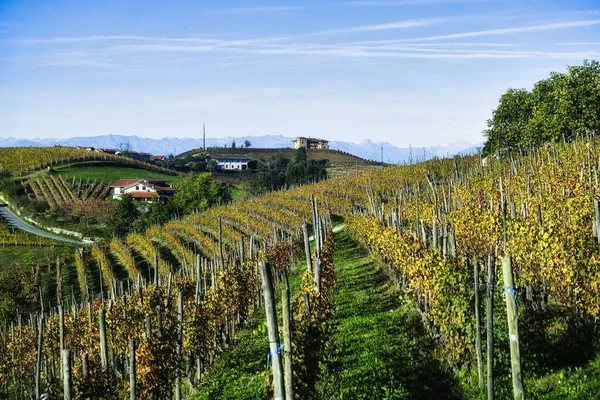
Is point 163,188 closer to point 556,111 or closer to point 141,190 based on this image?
point 141,190

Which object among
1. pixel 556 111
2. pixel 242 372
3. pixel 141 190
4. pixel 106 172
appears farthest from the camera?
pixel 106 172

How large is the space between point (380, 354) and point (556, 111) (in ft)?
125

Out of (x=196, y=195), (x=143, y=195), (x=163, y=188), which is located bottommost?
(x=143, y=195)

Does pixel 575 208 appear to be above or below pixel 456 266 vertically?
above

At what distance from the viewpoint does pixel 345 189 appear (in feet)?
205

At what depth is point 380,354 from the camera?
53.4 feet

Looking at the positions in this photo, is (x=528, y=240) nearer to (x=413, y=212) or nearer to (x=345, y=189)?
(x=413, y=212)

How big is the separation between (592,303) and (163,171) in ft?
459

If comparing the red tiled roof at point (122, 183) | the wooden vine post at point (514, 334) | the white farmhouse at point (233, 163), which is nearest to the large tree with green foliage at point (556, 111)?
the wooden vine post at point (514, 334)

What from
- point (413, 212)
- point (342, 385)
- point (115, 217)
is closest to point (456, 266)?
point (342, 385)

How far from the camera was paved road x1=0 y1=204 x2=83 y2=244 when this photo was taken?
8440cm

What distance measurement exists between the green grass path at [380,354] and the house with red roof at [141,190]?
9317 cm

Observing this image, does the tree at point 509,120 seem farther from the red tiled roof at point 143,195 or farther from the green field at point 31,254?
the red tiled roof at point 143,195

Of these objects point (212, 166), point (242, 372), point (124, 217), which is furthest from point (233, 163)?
point (242, 372)
